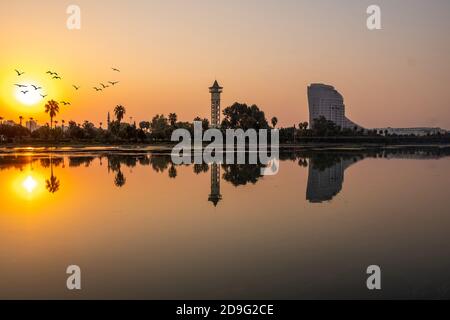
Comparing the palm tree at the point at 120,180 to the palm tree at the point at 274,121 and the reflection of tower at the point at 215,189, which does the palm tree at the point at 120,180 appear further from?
the palm tree at the point at 274,121

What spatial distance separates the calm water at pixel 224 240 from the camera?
11.4 m

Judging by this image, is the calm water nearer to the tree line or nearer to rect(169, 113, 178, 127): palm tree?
the tree line

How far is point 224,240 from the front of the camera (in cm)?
1597

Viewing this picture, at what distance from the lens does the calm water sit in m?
11.4

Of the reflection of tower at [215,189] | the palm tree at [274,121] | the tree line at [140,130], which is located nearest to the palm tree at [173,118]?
the tree line at [140,130]
